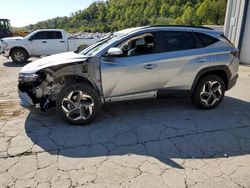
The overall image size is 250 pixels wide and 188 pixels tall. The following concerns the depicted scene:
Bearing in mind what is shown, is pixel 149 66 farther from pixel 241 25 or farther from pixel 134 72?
pixel 241 25

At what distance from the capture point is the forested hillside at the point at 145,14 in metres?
40.5

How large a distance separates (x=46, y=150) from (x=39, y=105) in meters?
Result: 1.11

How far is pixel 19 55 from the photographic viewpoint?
12.6m

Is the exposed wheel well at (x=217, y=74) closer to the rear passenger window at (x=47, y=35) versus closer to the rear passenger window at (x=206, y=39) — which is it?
the rear passenger window at (x=206, y=39)

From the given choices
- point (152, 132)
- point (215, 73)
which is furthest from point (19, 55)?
point (152, 132)

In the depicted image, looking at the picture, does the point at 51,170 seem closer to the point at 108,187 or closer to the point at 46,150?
the point at 46,150

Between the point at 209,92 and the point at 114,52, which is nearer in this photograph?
the point at 114,52

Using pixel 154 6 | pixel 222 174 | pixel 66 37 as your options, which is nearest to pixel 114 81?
pixel 222 174

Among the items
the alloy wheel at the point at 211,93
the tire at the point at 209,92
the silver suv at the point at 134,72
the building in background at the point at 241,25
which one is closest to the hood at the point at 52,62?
the silver suv at the point at 134,72

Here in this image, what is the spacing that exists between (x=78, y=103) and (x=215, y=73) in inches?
114

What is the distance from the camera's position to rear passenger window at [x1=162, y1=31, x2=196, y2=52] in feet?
16.3

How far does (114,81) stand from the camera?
4652 millimetres

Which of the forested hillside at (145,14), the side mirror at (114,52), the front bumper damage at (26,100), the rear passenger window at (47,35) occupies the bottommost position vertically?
the front bumper damage at (26,100)

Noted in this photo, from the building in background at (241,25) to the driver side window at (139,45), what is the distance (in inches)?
319
